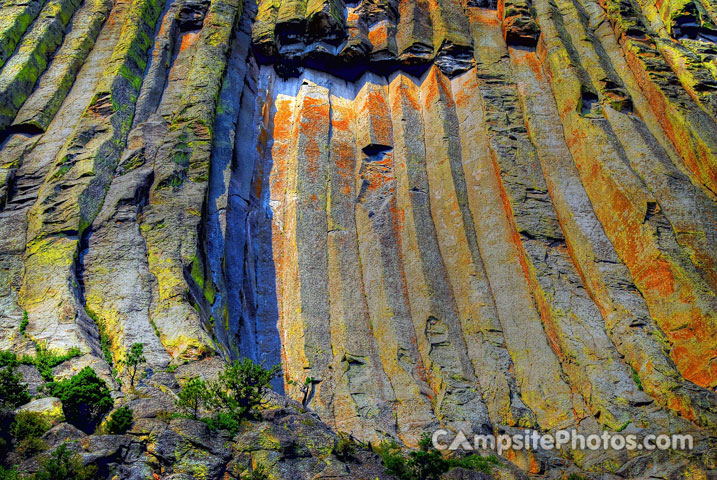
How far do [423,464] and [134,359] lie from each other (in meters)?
7.98

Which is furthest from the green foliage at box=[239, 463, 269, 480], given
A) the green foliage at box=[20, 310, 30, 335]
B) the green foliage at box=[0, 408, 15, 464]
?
the green foliage at box=[20, 310, 30, 335]

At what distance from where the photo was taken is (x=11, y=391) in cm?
1548

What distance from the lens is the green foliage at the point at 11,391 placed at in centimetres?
1535

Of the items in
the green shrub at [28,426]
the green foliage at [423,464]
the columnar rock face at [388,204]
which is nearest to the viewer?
the green shrub at [28,426]

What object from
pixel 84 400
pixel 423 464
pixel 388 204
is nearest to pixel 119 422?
pixel 84 400

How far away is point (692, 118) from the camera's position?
1097 inches

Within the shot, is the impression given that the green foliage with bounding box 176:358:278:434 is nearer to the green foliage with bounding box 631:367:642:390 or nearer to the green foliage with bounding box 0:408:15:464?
the green foliage with bounding box 0:408:15:464

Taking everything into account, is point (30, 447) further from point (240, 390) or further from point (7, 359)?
point (240, 390)

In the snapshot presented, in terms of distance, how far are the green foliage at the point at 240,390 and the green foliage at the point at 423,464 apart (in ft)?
11.7

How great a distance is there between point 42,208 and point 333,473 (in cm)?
1430

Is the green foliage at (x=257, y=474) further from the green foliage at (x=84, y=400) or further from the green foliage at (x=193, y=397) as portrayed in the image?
the green foliage at (x=84, y=400)

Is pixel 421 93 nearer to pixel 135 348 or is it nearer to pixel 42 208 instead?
pixel 42 208

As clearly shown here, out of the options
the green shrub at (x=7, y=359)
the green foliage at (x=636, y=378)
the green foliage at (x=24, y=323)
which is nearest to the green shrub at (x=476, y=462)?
the green foliage at (x=636, y=378)

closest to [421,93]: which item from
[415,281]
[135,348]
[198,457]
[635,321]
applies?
[415,281]
